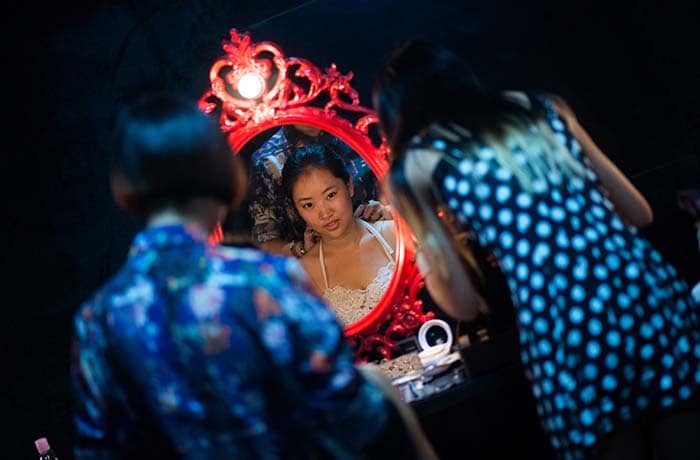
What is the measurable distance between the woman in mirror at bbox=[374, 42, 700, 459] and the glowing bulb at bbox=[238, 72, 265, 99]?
1267 millimetres

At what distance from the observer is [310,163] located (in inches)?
111

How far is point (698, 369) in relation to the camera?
1.54 m

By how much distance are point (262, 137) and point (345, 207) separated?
417 millimetres

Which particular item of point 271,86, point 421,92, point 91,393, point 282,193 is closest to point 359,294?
point 282,193

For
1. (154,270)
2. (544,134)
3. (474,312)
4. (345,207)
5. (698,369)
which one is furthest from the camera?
(345,207)

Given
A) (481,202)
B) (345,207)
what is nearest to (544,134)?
(481,202)

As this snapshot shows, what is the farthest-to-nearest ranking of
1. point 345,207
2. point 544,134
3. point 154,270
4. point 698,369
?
point 345,207 → point 544,134 → point 698,369 → point 154,270

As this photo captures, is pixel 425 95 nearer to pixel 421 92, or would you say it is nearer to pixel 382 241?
pixel 421 92

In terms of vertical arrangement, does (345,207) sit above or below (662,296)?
above

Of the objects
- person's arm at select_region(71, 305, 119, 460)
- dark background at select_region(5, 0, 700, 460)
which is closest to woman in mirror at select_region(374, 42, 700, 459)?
person's arm at select_region(71, 305, 119, 460)

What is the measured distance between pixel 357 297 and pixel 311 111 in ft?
2.38

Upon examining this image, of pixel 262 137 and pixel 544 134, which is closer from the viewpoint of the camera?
pixel 544 134

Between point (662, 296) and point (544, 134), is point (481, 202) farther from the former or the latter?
point (662, 296)

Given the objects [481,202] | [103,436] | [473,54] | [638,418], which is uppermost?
[473,54]
